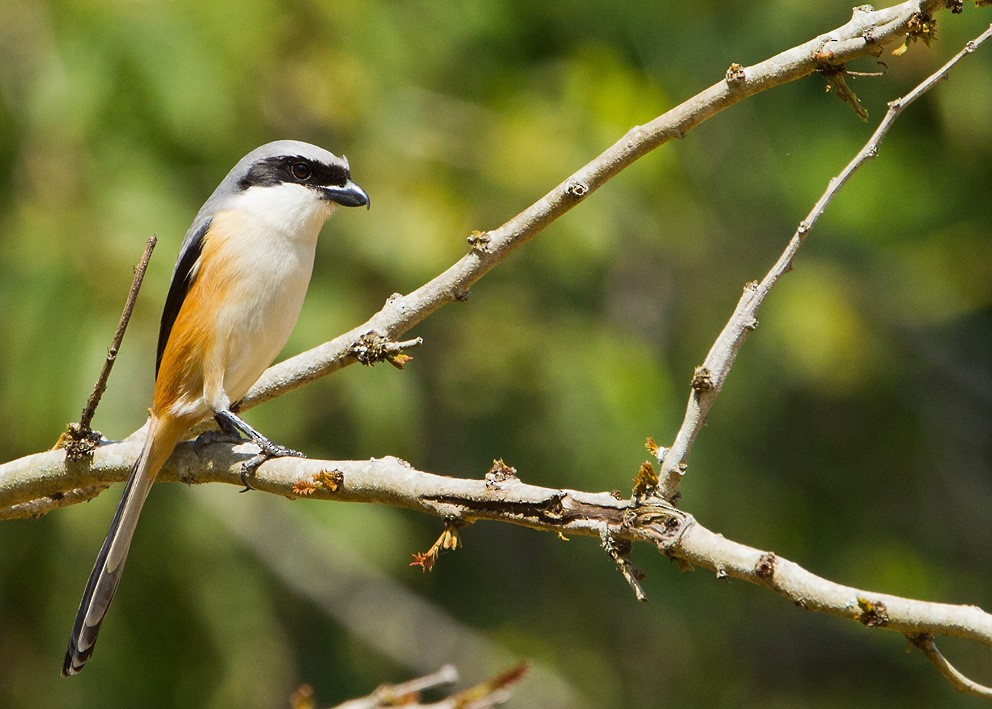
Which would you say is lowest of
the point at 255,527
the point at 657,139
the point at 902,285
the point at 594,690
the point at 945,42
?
the point at 657,139

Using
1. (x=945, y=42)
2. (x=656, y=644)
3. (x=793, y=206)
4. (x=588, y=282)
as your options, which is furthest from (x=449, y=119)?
(x=656, y=644)

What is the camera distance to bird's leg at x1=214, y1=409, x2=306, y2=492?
3.02 metres

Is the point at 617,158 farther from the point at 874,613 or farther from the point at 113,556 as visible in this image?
the point at 113,556

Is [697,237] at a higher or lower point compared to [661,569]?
higher

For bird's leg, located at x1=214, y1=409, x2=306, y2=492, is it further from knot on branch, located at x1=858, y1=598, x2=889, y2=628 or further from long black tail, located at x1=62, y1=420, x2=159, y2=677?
knot on branch, located at x1=858, y1=598, x2=889, y2=628

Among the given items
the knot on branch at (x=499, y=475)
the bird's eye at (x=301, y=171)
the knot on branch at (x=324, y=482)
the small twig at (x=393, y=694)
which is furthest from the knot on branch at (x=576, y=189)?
the bird's eye at (x=301, y=171)

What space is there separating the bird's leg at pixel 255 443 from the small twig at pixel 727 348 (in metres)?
1.16

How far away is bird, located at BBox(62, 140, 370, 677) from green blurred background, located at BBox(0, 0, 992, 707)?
1366 millimetres

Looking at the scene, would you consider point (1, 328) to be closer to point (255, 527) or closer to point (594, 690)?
point (255, 527)

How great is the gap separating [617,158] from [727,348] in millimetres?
698

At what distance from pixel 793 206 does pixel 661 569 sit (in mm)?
2660

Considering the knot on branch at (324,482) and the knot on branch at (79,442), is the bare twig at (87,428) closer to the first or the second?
the knot on branch at (79,442)

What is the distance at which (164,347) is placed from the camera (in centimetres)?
415

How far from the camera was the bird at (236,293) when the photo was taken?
12.5ft
